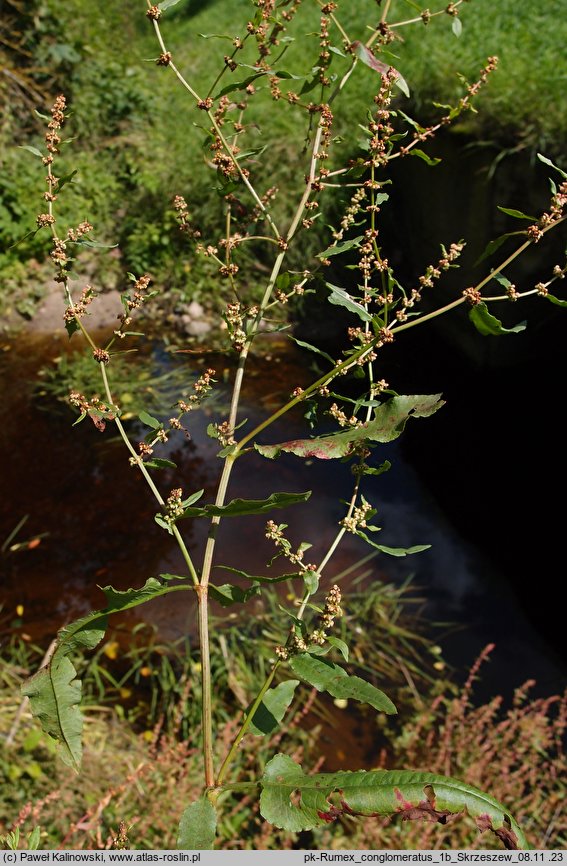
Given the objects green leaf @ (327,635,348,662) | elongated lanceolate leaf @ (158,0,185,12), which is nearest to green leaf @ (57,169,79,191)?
elongated lanceolate leaf @ (158,0,185,12)

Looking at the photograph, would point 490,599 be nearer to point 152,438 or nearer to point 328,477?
point 328,477

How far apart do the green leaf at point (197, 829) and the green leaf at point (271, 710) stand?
11cm

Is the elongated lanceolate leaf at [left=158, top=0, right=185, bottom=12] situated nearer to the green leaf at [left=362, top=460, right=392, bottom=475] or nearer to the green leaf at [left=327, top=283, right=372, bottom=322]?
the green leaf at [left=327, top=283, right=372, bottom=322]

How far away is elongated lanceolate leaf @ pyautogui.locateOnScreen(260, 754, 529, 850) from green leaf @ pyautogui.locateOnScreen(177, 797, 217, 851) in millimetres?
64

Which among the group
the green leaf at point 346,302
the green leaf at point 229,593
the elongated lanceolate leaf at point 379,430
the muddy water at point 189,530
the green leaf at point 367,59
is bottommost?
the muddy water at point 189,530

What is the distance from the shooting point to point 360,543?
372 centimetres

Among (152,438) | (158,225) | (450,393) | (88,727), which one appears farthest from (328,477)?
(152,438)

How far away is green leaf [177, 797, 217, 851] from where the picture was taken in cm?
80

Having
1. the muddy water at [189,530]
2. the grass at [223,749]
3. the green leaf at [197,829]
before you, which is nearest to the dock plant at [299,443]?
the green leaf at [197,829]

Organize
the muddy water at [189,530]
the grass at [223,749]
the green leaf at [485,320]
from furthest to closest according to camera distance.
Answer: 1. the muddy water at [189,530]
2. the grass at [223,749]
3. the green leaf at [485,320]

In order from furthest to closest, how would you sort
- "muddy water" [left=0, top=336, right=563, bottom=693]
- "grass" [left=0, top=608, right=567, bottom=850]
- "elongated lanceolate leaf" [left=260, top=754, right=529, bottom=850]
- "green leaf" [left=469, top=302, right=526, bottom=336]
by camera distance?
"muddy water" [left=0, top=336, right=563, bottom=693]
"grass" [left=0, top=608, right=567, bottom=850]
"green leaf" [left=469, top=302, right=526, bottom=336]
"elongated lanceolate leaf" [left=260, top=754, right=529, bottom=850]

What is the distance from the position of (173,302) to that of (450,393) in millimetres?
2121

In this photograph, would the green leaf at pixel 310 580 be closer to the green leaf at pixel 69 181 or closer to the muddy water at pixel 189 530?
the green leaf at pixel 69 181

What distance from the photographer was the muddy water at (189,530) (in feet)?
11.0
